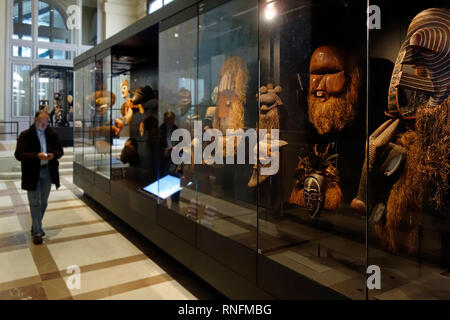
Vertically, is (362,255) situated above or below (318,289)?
above

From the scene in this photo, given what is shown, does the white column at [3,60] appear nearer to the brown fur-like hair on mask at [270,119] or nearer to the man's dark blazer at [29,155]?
the man's dark blazer at [29,155]

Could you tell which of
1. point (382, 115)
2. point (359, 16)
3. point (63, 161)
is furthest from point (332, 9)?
point (63, 161)

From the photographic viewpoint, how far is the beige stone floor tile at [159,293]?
2.80m

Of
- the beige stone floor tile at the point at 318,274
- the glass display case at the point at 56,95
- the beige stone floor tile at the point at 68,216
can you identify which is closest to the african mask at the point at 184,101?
the beige stone floor tile at the point at 318,274

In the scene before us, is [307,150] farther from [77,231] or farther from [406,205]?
[77,231]

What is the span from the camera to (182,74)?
3289 millimetres

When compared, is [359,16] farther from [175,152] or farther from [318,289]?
[175,152]

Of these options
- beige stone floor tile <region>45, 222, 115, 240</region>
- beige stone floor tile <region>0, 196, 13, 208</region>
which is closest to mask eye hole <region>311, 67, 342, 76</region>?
beige stone floor tile <region>45, 222, 115, 240</region>

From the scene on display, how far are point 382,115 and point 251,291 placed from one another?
4.19ft

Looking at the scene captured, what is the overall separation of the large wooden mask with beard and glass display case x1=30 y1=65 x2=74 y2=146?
11.4 metres

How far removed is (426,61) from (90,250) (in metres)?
3.44

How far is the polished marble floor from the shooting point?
289 cm

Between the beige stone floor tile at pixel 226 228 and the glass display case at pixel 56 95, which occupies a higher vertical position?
the glass display case at pixel 56 95

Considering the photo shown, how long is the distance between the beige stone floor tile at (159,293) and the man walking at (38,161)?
5.84ft
